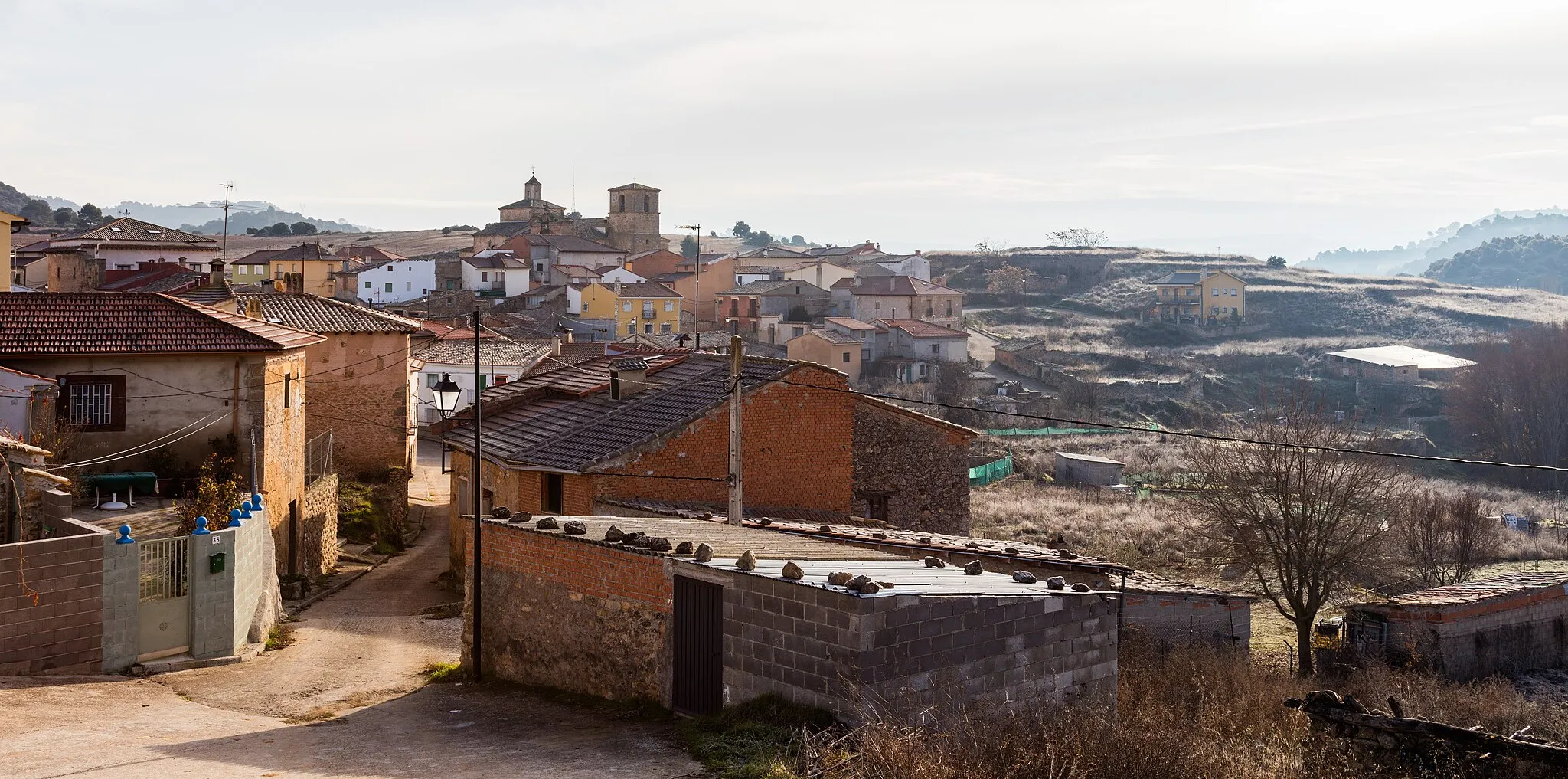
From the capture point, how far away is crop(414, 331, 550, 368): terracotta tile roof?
5391 cm

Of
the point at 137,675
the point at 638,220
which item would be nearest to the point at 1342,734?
the point at 137,675

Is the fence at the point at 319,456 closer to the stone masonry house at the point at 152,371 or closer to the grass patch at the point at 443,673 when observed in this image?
the stone masonry house at the point at 152,371

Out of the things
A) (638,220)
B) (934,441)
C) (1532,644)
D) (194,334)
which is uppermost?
(638,220)

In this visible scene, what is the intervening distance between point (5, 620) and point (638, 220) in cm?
10156

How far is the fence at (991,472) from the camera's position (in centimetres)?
5481

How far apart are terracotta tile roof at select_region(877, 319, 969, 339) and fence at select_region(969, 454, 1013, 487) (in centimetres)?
2500

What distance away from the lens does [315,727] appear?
45.8 ft

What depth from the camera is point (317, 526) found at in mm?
27203

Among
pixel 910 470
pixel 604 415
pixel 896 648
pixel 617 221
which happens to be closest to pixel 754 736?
pixel 896 648

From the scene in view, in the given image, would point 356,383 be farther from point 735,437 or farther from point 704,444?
point 735,437

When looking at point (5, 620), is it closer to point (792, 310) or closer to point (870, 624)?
point (870, 624)

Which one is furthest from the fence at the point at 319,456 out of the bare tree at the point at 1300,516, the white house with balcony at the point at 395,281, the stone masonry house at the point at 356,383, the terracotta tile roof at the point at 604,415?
the white house with balcony at the point at 395,281

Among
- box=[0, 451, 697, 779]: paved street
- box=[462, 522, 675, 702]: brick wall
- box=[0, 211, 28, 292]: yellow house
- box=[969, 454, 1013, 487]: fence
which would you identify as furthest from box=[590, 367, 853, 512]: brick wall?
box=[969, 454, 1013, 487]: fence

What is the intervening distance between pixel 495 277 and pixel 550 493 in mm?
68441
